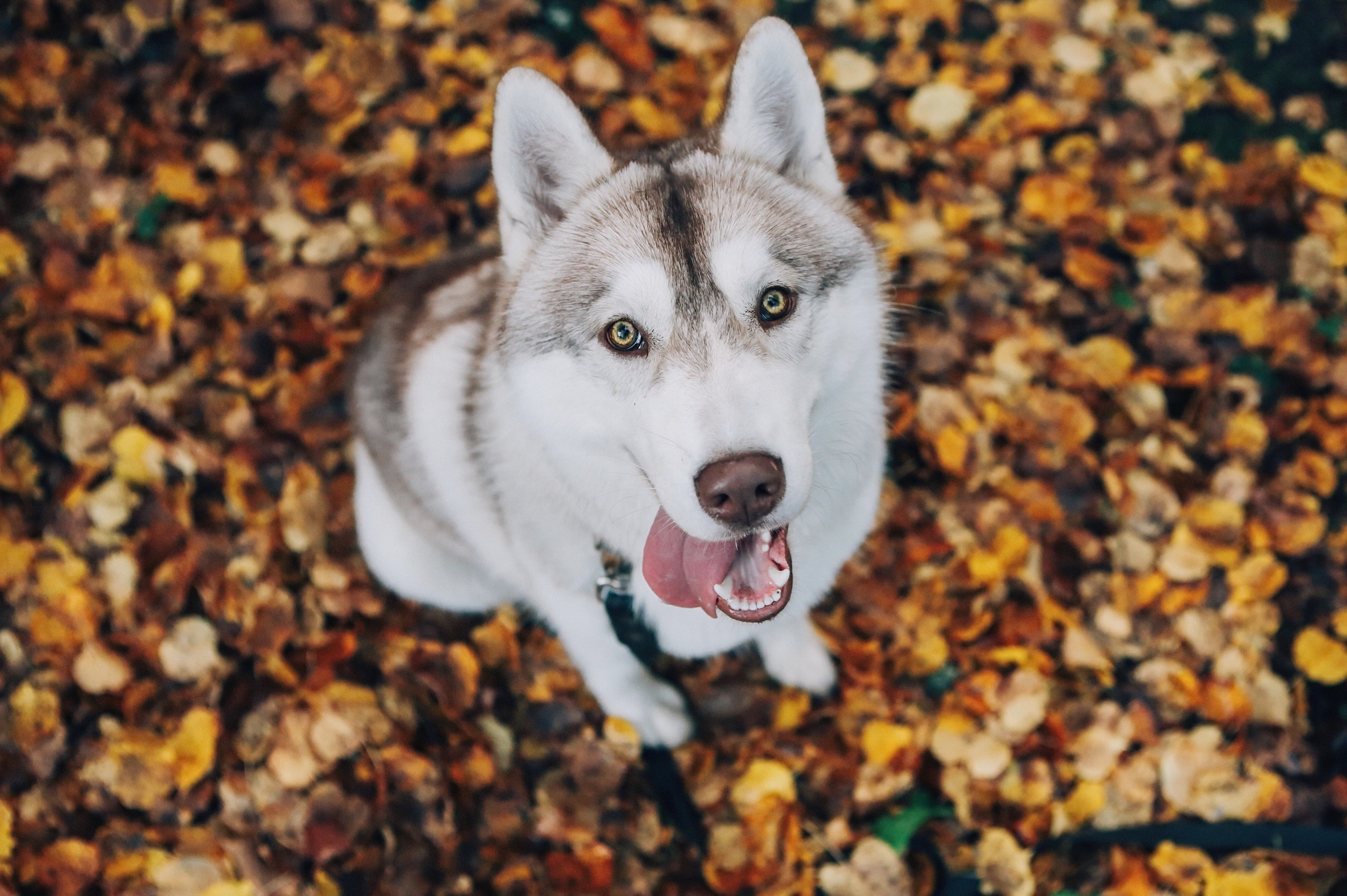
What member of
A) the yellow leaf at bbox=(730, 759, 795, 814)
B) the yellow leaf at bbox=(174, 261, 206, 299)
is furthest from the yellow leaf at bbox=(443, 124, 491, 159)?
the yellow leaf at bbox=(730, 759, 795, 814)

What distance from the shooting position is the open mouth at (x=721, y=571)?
196 cm

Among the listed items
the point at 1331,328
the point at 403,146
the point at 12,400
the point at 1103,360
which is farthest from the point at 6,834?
the point at 1331,328

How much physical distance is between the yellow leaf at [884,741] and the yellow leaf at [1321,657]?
126 cm

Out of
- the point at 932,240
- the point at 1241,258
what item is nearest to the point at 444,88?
the point at 932,240

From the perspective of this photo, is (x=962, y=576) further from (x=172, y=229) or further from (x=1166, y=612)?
(x=172, y=229)

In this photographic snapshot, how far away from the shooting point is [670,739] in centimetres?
269

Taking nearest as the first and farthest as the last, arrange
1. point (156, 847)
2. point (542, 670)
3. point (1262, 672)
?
point (156, 847)
point (1262, 672)
point (542, 670)

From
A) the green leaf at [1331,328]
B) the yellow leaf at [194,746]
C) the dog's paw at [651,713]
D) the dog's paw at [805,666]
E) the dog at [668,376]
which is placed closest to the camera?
the dog at [668,376]

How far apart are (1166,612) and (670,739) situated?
67.2 inches

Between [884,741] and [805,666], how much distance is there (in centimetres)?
34

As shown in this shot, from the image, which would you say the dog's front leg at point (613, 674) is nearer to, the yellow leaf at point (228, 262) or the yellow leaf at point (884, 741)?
the yellow leaf at point (884, 741)

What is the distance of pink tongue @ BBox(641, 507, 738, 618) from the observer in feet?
6.54

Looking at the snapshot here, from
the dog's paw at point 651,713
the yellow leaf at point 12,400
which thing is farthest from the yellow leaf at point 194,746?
the yellow leaf at point 12,400

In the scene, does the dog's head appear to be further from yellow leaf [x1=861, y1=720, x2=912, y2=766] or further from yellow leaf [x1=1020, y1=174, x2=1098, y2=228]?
yellow leaf [x1=1020, y1=174, x2=1098, y2=228]
